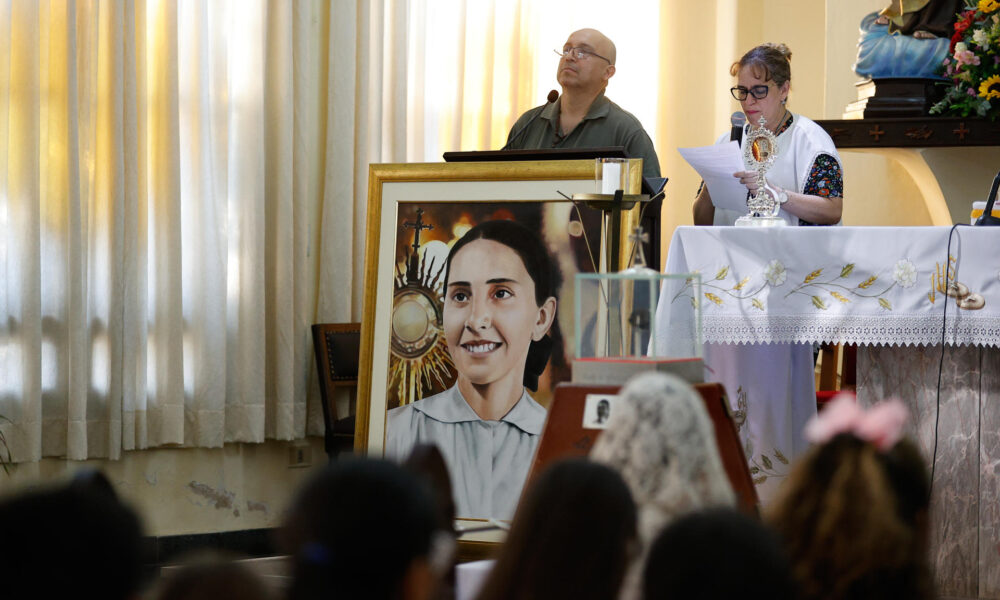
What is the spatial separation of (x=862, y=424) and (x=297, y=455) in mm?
4468

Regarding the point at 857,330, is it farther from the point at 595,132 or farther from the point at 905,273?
the point at 595,132

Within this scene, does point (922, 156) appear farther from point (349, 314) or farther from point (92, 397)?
point (92, 397)

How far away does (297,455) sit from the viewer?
5.86 meters

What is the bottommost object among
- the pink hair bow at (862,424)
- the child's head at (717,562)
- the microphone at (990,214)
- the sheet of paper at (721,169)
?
the child's head at (717,562)

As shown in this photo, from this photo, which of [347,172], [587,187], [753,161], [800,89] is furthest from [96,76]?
[800,89]

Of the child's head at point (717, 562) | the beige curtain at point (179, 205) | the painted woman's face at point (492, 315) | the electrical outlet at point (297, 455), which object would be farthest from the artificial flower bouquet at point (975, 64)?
the child's head at point (717, 562)

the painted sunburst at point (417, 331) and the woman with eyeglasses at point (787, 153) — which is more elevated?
the woman with eyeglasses at point (787, 153)

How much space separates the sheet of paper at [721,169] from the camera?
4020 mm

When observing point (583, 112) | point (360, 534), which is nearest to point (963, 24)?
point (583, 112)

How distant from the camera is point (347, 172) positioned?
6.00m

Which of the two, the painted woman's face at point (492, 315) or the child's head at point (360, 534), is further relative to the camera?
the painted woman's face at point (492, 315)

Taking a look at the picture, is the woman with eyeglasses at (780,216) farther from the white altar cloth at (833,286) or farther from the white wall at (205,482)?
the white wall at (205,482)

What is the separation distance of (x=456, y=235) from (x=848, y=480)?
9.16 feet

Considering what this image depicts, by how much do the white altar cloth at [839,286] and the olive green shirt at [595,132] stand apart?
3.63 ft
